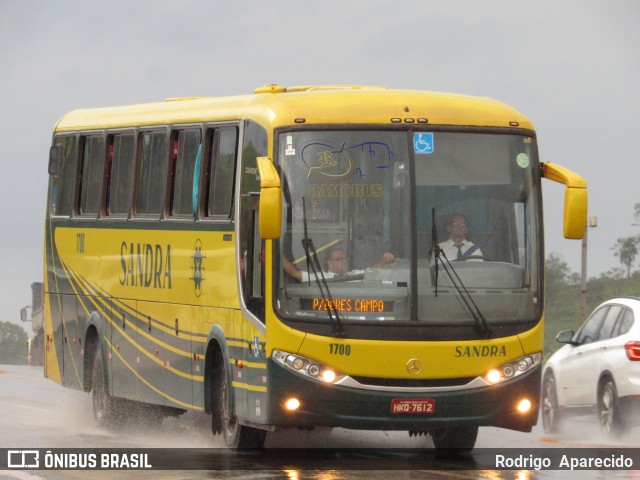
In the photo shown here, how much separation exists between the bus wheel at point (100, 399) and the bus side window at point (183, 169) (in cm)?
336

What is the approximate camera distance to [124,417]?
877 inches

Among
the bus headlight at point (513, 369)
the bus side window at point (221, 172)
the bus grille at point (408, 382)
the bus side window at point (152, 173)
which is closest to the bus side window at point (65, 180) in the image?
the bus side window at point (152, 173)

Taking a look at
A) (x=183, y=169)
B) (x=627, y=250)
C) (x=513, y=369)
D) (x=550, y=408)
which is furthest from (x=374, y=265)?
(x=627, y=250)

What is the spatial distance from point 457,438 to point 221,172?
3433 mm

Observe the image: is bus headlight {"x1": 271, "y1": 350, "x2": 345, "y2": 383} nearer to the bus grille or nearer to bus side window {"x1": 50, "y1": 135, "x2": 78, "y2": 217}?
the bus grille

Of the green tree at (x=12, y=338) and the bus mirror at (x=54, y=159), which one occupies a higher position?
the bus mirror at (x=54, y=159)

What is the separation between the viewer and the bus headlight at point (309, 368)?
16172 mm

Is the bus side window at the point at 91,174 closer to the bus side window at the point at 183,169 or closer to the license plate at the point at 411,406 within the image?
the bus side window at the point at 183,169

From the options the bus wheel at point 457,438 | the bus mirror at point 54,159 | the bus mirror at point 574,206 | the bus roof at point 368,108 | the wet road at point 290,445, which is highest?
the bus mirror at point 54,159

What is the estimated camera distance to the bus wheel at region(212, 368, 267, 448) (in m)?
17.6

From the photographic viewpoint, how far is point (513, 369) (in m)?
16.6

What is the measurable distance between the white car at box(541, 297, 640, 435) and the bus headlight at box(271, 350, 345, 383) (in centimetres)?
459

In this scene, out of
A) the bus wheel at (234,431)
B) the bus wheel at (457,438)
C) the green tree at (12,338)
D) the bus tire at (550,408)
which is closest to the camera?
the bus wheel at (234,431)

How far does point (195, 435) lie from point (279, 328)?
4.51m
